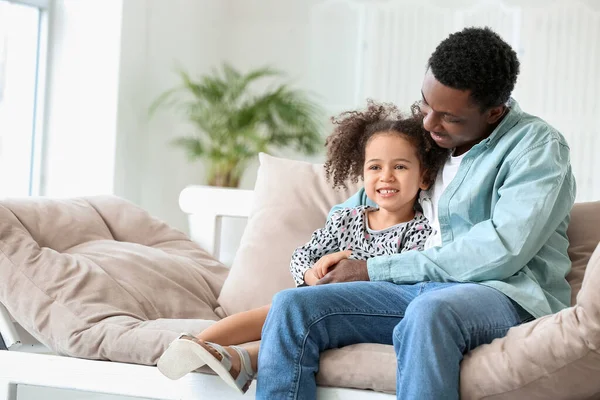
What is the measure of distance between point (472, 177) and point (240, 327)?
602 mm

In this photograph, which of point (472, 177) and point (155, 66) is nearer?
point (472, 177)

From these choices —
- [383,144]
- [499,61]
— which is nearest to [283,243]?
[383,144]

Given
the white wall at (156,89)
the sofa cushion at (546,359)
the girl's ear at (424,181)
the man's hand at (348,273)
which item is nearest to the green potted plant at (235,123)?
the white wall at (156,89)

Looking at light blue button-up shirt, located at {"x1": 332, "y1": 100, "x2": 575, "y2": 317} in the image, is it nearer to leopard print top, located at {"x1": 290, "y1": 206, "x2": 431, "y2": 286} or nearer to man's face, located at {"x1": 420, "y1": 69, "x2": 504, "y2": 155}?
man's face, located at {"x1": 420, "y1": 69, "x2": 504, "y2": 155}

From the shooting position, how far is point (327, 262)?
1885mm

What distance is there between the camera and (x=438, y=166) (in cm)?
194

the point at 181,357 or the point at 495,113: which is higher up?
the point at 495,113

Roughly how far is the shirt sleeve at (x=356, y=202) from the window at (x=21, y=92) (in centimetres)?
195

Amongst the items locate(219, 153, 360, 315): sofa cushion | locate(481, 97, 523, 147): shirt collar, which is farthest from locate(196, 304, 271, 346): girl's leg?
locate(481, 97, 523, 147): shirt collar

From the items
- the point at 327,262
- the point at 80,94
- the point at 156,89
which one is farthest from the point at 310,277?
the point at 156,89

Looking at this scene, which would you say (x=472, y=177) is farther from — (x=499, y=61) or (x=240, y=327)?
(x=240, y=327)

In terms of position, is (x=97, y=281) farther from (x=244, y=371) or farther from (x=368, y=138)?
(x=368, y=138)

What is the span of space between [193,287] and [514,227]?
3.06 feet

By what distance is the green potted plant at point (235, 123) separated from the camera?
13.2 feet
